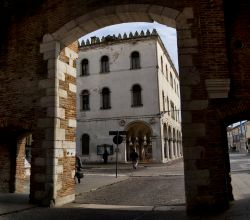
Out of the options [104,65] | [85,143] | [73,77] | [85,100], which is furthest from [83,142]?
Answer: [73,77]

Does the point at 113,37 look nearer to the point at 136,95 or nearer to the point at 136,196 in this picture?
the point at 136,95

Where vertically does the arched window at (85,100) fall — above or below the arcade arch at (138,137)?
above

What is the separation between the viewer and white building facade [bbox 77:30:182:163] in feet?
100

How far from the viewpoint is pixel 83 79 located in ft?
109

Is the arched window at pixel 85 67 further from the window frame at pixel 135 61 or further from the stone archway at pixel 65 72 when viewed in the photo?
the stone archway at pixel 65 72

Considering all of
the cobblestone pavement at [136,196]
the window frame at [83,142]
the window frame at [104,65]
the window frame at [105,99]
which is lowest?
the cobblestone pavement at [136,196]

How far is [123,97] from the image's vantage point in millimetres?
31266

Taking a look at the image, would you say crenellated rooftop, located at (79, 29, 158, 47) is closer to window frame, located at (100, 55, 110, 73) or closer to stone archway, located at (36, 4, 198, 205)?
window frame, located at (100, 55, 110, 73)

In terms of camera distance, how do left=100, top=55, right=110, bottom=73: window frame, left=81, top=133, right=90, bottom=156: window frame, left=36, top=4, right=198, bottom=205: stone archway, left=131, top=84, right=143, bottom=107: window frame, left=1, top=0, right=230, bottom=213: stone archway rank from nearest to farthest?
1. left=1, top=0, right=230, bottom=213: stone archway
2. left=36, top=4, right=198, bottom=205: stone archway
3. left=131, top=84, right=143, bottom=107: window frame
4. left=81, top=133, right=90, bottom=156: window frame
5. left=100, top=55, right=110, bottom=73: window frame

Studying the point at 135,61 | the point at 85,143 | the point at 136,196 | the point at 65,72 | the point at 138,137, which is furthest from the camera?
the point at 138,137

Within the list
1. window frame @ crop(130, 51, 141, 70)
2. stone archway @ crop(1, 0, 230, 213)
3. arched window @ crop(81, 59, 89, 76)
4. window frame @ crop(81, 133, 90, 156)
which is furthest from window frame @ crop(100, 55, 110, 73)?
stone archway @ crop(1, 0, 230, 213)

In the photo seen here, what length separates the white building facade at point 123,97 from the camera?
30.5m

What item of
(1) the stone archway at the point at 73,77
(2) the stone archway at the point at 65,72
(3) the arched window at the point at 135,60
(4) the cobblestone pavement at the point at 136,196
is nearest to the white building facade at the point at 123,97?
(3) the arched window at the point at 135,60

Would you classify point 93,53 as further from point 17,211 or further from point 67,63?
point 17,211
